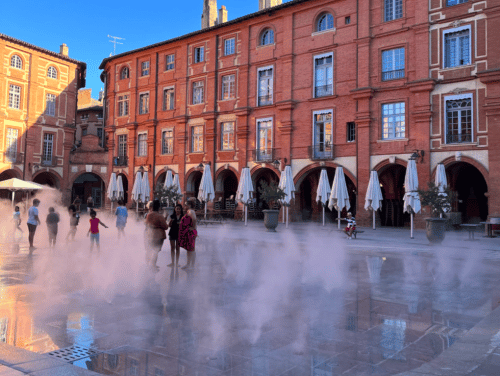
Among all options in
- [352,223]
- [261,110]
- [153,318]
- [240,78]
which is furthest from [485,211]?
[153,318]

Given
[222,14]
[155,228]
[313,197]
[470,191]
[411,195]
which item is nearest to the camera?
[155,228]

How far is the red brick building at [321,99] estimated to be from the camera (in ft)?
68.0

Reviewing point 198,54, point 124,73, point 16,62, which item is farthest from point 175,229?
point 16,62

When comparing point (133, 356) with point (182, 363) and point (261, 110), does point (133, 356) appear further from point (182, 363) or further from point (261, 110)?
point (261, 110)

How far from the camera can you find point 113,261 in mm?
10352

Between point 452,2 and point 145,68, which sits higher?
point 145,68

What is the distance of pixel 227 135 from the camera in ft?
93.3

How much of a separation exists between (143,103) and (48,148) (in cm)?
865

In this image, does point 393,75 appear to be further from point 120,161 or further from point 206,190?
point 120,161

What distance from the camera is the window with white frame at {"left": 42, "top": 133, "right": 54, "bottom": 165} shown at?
33.3 meters

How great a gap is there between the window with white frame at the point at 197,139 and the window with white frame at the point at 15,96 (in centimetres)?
1400

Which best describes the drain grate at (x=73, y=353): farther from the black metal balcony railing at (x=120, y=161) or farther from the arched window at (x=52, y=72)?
the arched window at (x=52, y=72)

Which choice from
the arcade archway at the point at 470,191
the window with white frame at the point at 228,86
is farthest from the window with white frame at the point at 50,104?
the arcade archway at the point at 470,191

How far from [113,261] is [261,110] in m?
18.3
